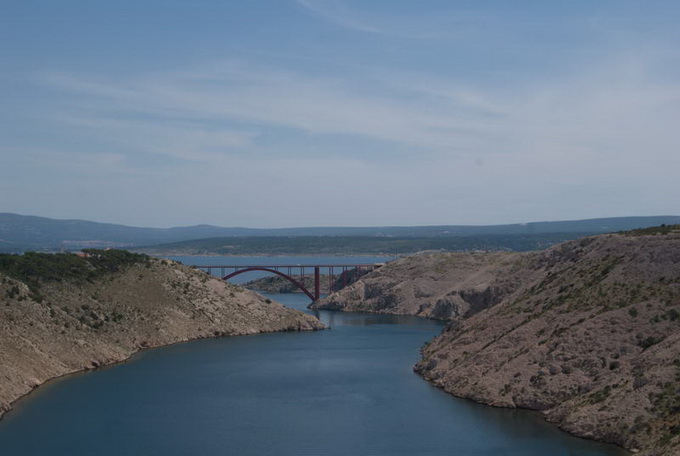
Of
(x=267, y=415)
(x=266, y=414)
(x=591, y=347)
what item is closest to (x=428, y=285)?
(x=591, y=347)

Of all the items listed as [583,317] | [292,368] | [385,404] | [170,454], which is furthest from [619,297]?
[170,454]

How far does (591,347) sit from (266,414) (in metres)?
24.6

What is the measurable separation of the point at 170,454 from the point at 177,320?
54972 mm

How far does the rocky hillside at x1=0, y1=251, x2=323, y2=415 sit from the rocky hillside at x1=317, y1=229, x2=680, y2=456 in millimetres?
32751

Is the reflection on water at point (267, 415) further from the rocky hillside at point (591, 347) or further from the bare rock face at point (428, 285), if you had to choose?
the bare rock face at point (428, 285)

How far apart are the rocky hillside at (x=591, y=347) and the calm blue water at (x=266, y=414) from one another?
1.93 m

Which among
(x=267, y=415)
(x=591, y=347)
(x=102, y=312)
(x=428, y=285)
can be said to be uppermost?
(x=591, y=347)

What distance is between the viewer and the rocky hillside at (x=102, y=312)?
77.8m

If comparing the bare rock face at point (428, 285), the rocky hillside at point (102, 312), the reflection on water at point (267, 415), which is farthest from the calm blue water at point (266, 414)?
the bare rock face at point (428, 285)

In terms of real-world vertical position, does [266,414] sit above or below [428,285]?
below

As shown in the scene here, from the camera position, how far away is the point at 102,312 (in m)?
97.9

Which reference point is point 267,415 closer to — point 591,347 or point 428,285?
point 591,347

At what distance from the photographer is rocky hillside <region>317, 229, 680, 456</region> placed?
5397 centimetres

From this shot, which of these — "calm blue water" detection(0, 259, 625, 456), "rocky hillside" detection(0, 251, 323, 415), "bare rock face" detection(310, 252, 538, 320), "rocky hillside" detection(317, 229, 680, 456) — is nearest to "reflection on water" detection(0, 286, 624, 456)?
"calm blue water" detection(0, 259, 625, 456)
